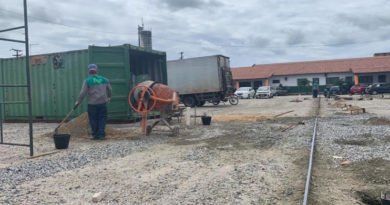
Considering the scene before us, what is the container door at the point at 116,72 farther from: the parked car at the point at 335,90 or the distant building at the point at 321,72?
the distant building at the point at 321,72

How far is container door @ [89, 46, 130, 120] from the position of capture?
49.6 ft

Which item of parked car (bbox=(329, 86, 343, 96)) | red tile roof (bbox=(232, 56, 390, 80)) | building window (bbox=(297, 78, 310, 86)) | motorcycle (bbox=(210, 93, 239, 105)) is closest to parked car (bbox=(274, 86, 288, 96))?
building window (bbox=(297, 78, 310, 86))

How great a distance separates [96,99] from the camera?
1084 centimetres

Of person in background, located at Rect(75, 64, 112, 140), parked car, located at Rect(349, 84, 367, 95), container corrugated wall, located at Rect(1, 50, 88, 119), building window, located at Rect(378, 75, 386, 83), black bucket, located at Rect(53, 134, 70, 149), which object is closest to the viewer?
black bucket, located at Rect(53, 134, 70, 149)

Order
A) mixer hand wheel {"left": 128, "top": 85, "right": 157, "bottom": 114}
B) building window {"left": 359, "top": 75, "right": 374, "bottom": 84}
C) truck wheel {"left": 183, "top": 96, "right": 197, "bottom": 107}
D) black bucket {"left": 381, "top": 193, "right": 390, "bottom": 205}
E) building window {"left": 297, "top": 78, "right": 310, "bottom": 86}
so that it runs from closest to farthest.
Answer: black bucket {"left": 381, "top": 193, "right": 390, "bottom": 205} < mixer hand wheel {"left": 128, "top": 85, "right": 157, "bottom": 114} < truck wheel {"left": 183, "top": 96, "right": 197, "bottom": 107} < building window {"left": 359, "top": 75, "right": 374, "bottom": 84} < building window {"left": 297, "top": 78, "right": 310, "bottom": 86}

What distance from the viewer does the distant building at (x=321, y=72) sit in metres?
54.8

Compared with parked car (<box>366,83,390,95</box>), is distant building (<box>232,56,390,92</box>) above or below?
above

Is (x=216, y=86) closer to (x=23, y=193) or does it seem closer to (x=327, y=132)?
(x=327, y=132)

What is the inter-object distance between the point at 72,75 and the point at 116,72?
199cm

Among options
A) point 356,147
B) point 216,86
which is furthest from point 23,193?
point 216,86

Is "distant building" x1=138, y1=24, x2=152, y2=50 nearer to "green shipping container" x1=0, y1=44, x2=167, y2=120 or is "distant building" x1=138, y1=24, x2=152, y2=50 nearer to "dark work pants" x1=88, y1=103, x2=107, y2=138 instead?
"green shipping container" x1=0, y1=44, x2=167, y2=120

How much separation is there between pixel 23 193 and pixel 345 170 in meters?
4.61

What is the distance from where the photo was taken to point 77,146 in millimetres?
9898

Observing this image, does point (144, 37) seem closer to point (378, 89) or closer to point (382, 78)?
point (378, 89)
